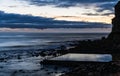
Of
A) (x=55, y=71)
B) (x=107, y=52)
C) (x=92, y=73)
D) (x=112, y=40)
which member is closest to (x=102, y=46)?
(x=112, y=40)

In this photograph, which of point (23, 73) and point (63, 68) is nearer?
point (23, 73)

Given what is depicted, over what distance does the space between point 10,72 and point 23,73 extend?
2.02 m

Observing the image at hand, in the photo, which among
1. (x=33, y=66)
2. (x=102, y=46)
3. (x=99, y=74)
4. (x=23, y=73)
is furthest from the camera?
(x=102, y=46)

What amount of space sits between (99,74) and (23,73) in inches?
633

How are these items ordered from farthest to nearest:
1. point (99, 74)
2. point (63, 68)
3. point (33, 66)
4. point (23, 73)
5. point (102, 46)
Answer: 1. point (102, 46)
2. point (33, 66)
3. point (63, 68)
4. point (23, 73)
5. point (99, 74)

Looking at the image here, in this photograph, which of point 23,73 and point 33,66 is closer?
point 23,73

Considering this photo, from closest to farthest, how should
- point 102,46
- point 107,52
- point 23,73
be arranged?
point 23,73 → point 107,52 → point 102,46

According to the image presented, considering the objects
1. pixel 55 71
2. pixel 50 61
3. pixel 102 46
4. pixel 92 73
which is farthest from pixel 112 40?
pixel 92 73

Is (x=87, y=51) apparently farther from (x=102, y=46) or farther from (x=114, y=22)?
(x=114, y=22)

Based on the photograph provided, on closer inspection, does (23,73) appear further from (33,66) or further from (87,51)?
(87,51)

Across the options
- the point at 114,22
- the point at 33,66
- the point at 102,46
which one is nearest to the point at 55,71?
the point at 33,66

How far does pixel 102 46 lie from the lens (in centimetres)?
7444

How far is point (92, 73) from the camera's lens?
3130cm

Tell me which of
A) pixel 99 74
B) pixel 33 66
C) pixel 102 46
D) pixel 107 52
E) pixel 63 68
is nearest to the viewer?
pixel 99 74
